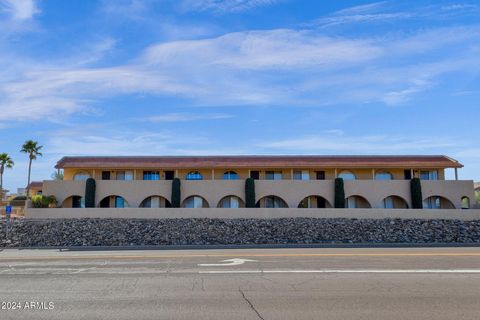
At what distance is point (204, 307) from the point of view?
301 inches

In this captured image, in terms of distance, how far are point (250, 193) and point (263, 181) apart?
68.2 inches

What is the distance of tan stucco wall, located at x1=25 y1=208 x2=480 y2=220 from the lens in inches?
1341

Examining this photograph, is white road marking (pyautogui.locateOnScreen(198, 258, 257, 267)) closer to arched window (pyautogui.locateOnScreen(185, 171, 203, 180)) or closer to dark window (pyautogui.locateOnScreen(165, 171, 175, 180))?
arched window (pyautogui.locateOnScreen(185, 171, 203, 180))

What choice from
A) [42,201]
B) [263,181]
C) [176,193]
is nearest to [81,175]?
[42,201]

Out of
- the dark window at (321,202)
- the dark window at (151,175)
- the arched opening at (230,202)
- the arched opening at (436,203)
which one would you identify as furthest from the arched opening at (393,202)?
the dark window at (151,175)

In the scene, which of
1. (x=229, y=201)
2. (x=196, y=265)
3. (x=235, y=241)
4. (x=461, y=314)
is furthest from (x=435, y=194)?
(x=461, y=314)

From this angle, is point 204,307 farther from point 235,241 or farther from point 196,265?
point 235,241

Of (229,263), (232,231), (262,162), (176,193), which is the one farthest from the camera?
(262,162)

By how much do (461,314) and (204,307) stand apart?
4.11 m

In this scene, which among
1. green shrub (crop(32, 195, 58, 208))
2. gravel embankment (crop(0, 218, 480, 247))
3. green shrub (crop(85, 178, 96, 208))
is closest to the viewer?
gravel embankment (crop(0, 218, 480, 247))

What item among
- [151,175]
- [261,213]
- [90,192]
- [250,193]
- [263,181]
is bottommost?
[261,213]

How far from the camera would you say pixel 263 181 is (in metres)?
40.0

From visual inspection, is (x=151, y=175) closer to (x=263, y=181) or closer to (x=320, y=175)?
(x=263, y=181)

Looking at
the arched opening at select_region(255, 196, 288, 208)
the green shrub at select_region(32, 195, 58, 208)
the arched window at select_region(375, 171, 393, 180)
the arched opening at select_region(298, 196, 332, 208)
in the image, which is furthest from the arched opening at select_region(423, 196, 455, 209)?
the green shrub at select_region(32, 195, 58, 208)
